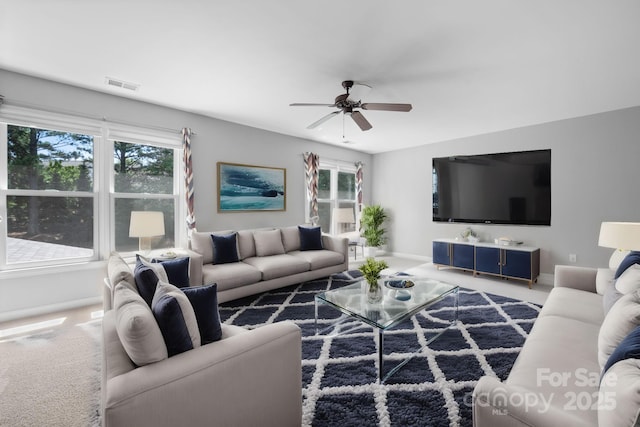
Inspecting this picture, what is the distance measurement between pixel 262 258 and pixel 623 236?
3.58 metres

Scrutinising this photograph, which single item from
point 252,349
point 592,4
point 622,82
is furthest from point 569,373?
point 622,82

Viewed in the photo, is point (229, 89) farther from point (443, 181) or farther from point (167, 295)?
point (443, 181)

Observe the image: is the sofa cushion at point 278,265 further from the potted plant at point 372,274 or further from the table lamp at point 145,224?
the potted plant at point 372,274

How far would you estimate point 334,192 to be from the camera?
20.9 feet

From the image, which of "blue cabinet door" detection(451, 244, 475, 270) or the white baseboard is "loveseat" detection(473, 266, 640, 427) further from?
the white baseboard

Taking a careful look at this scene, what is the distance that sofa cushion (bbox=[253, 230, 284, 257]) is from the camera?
162 inches

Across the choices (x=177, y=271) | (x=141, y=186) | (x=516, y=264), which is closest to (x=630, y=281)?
(x=516, y=264)

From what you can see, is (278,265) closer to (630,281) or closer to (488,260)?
(630,281)

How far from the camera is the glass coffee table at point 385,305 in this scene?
2035 mm

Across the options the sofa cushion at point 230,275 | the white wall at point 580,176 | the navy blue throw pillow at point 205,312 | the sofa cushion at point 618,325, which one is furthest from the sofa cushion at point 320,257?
the sofa cushion at point 618,325

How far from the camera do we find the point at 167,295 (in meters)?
1.33

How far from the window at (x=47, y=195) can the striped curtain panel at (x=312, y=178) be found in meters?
3.26

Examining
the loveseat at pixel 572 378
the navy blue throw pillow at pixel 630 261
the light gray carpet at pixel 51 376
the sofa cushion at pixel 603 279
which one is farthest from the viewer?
the sofa cushion at pixel 603 279

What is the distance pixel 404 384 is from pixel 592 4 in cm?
277
